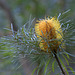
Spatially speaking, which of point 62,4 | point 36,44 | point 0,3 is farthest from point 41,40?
point 0,3

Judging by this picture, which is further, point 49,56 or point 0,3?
point 0,3

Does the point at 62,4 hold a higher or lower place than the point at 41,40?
higher

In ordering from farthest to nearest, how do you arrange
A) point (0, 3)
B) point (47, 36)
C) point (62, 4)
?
point (0, 3), point (62, 4), point (47, 36)

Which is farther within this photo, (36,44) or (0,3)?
(0,3)

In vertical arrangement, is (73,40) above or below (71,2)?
below

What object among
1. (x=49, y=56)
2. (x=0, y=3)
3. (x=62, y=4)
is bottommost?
(x=49, y=56)

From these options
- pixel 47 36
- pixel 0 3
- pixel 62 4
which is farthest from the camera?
pixel 0 3

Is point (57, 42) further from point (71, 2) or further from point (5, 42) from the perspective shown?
point (71, 2)

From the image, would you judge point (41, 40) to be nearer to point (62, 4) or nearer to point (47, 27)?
point (47, 27)

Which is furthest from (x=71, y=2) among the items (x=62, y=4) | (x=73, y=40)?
(x=73, y=40)
